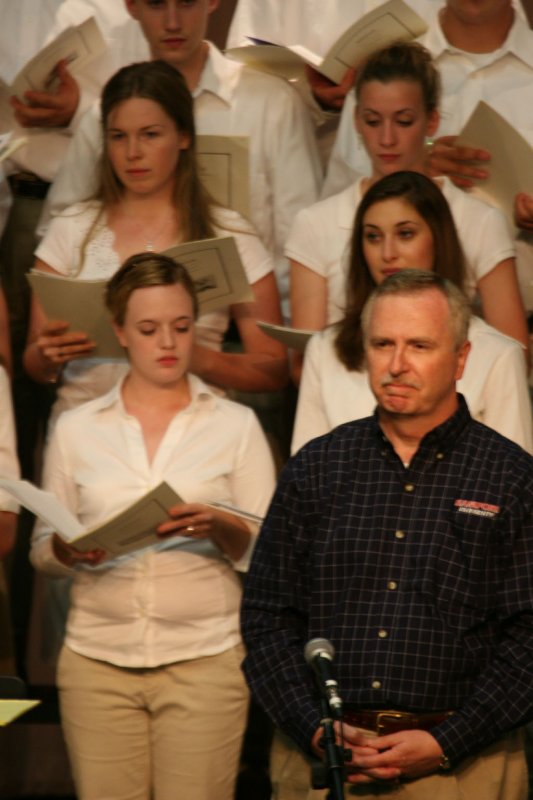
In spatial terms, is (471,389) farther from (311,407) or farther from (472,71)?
(472,71)

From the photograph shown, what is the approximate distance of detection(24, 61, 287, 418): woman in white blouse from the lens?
14.5 ft

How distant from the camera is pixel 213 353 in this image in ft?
14.3

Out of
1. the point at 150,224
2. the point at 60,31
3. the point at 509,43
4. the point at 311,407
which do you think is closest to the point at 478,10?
the point at 509,43

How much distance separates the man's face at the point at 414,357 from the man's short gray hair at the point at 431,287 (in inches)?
0.4

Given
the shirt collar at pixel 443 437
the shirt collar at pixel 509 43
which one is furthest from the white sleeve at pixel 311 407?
the shirt collar at pixel 509 43

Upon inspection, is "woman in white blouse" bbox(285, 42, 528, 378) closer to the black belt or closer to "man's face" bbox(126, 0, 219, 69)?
"man's face" bbox(126, 0, 219, 69)

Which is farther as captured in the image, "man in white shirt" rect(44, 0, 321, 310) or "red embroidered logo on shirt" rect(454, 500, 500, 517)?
"man in white shirt" rect(44, 0, 321, 310)

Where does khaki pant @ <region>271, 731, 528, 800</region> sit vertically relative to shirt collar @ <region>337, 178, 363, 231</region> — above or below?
below

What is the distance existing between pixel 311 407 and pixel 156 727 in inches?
34.3

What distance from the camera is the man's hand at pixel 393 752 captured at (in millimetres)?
3002

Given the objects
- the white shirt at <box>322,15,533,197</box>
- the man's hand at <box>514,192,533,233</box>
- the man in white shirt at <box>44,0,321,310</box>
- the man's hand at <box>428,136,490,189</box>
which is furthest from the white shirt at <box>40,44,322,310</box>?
the man's hand at <box>514,192,533,233</box>

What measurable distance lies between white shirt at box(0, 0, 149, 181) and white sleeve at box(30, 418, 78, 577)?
158 centimetres

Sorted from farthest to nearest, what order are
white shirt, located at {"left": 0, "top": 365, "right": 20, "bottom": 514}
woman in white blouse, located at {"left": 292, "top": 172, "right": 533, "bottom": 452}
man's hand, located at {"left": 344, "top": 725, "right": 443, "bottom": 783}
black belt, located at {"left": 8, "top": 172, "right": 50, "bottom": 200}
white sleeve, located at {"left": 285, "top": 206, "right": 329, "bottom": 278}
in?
black belt, located at {"left": 8, "top": 172, "right": 50, "bottom": 200}, white sleeve, located at {"left": 285, "top": 206, "right": 329, "bottom": 278}, white shirt, located at {"left": 0, "top": 365, "right": 20, "bottom": 514}, woman in white blouse, located at {"left": 292, "top": 172, "right": 533, "bottom": 452}, man's hand, located at {"left": 344, "top": 725, "right": 443, "bottom": 783}

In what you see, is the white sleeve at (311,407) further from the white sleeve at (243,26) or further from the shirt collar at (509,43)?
the white sleeve at (243,26)
